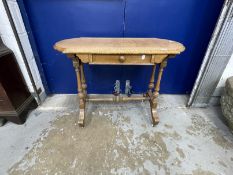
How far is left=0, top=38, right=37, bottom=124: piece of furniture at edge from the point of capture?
1375 millimetres

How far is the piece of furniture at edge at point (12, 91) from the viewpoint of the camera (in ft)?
4.51

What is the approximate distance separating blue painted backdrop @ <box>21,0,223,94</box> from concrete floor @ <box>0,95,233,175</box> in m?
0.49

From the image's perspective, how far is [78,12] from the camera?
4.99ft

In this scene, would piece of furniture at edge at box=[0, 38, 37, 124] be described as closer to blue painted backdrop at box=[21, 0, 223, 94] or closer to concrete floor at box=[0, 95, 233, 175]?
concrete floor at box=[0, 95, 233, 175]

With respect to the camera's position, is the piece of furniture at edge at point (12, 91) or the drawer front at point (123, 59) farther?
the piece of furniture at edge at point (12, 91)

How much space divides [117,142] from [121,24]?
1214mm

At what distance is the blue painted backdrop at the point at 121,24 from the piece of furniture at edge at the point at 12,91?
33 cm

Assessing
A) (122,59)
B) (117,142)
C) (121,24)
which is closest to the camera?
(122,59)

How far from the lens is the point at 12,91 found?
1.46m

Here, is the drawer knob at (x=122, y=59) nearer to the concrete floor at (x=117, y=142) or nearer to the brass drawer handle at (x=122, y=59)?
the brass drawer handle at (x=122, y=59)

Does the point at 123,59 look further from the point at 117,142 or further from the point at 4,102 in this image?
the point at 4,102

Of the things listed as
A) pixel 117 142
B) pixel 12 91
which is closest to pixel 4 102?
pixel 12 91

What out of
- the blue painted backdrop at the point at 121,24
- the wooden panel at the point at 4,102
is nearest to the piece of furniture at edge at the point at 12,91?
the wooden panel at the point at 4,102

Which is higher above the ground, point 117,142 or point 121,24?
point 121,24
